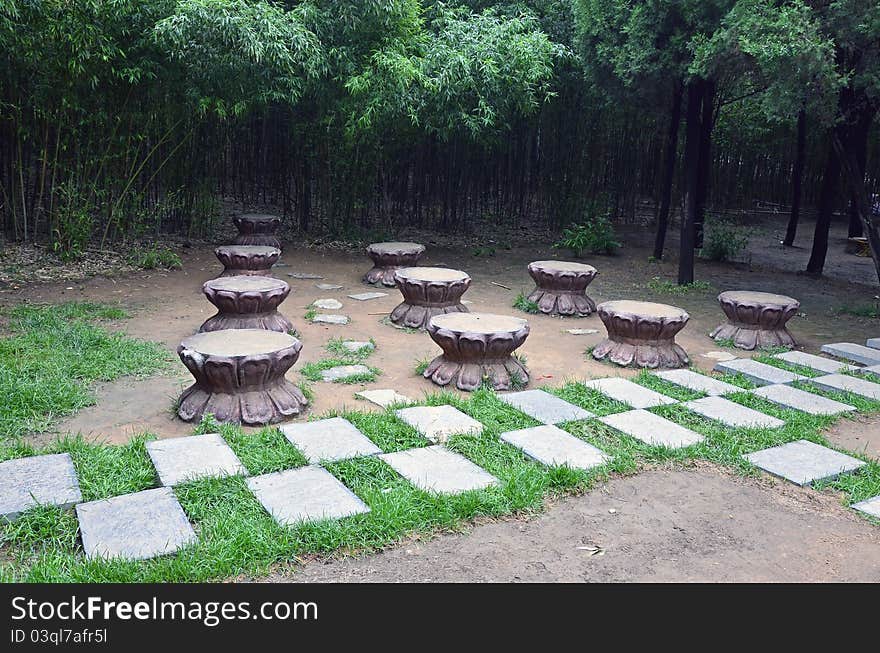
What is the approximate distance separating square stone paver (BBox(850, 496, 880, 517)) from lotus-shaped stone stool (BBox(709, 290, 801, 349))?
100 inches

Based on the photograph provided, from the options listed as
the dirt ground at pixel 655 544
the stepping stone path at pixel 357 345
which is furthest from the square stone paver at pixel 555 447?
the stepping stone path at pixel 357 345

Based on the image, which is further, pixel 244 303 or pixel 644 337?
pixel 244 303

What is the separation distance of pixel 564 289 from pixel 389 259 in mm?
1792

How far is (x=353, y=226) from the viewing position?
9.09 meters

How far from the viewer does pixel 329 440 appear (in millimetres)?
3002

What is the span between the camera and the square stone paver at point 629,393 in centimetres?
368

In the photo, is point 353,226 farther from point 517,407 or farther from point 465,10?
point 517,407

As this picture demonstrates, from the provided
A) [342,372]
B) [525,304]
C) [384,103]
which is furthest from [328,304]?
[384,103]

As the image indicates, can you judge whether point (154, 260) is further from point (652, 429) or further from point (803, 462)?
point (803, 462)

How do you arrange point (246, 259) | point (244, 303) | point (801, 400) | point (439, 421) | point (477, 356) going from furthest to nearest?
point (246, 259), point (244, 303), point (477, 356), point (801, 400), point (439, 421)

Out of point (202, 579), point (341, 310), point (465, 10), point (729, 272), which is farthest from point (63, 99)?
point (729, 272)

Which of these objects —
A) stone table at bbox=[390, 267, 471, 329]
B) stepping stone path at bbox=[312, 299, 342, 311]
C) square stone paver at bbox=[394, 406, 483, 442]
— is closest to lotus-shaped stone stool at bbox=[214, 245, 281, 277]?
stepping stone path at bbox=[312, 299, 342, 311]

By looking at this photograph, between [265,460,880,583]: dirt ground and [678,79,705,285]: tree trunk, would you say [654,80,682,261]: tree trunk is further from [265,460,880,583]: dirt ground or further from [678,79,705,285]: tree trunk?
[265,460,880,583]: dirt ground

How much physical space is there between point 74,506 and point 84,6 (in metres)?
4.90
